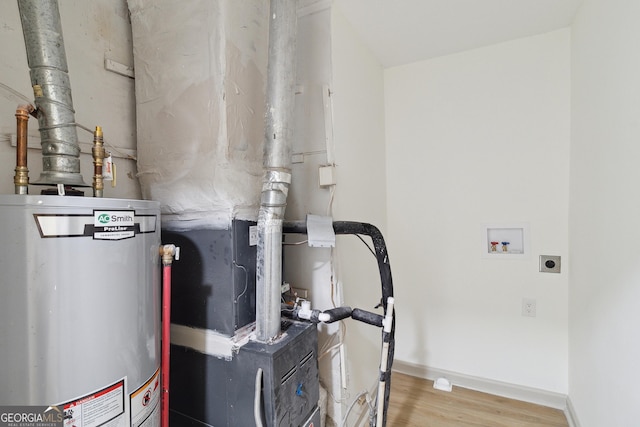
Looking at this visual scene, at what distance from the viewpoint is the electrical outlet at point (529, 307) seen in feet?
6.34

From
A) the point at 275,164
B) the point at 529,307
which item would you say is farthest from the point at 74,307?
the point at 529,307

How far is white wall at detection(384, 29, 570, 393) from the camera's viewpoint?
6.16ft

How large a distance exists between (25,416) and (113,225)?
47cm

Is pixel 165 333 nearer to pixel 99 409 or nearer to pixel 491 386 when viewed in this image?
pixel 99 409

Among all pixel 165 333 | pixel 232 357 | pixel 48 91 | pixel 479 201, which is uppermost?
pixel 48 91

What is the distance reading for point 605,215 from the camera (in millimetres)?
1312

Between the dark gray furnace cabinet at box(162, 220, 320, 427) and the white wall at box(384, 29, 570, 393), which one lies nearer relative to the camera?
the dark gray furnace cabinet at box(162, 220, 320, 427)

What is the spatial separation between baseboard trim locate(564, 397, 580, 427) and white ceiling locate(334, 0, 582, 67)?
2373 mm

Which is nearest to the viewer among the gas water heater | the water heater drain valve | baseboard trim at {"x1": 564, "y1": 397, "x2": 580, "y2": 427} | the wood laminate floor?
the gas water heater

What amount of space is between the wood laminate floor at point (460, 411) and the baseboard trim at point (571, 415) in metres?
0.03

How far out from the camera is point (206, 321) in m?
1.14

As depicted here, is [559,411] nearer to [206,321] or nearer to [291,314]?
[291,314]

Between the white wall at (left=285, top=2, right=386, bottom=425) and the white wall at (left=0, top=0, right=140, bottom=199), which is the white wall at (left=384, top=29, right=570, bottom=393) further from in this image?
the white wall at (left=0, top=0, right=140, bottom=199)

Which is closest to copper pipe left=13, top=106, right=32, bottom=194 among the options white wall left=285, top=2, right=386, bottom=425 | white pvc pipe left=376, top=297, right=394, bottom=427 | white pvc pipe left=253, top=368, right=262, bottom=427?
white pvc pipe left=253, top=368, right=262, bottom=427
